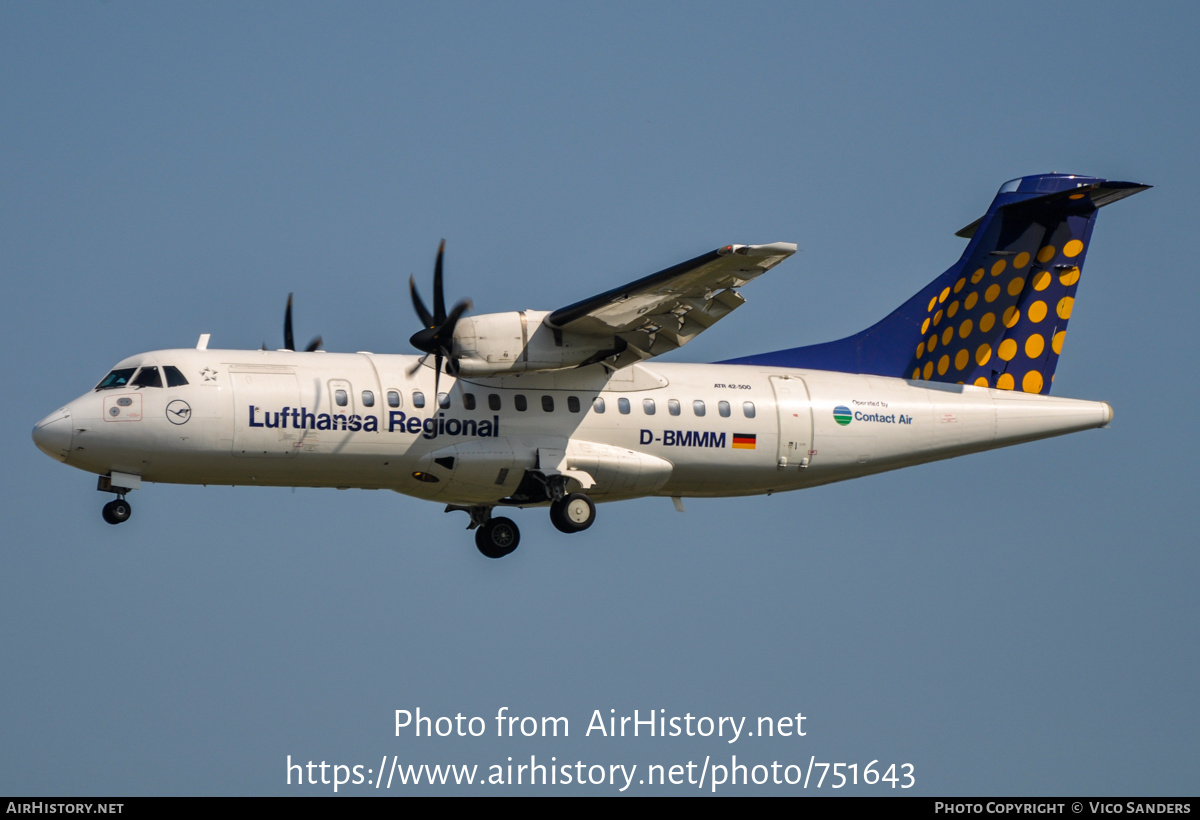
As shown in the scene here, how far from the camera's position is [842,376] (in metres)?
22.9

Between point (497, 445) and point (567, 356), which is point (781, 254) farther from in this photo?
point (497, 445)

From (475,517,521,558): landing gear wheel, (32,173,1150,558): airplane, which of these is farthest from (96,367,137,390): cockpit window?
(475,517,521,558): landing gear wheel

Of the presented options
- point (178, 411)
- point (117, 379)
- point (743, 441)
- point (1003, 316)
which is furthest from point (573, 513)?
point (1003, 316)

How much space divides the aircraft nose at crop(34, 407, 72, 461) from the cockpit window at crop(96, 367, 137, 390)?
0.68m

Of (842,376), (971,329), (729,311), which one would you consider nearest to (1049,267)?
(971,329)

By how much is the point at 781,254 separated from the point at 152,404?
8409 mm

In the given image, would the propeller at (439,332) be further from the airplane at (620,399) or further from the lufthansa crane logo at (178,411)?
the lufthansa crane logo at (178,411)

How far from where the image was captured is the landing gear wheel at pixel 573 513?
20672 millimetres

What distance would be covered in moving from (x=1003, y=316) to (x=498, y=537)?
8.86m

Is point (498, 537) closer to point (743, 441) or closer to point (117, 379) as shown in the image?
point (743, 441)

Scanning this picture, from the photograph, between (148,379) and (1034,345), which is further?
(1034,345)

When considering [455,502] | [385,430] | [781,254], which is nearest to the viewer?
[781,254]

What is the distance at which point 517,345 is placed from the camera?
1997 cm

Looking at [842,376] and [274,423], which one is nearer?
[274,423]
